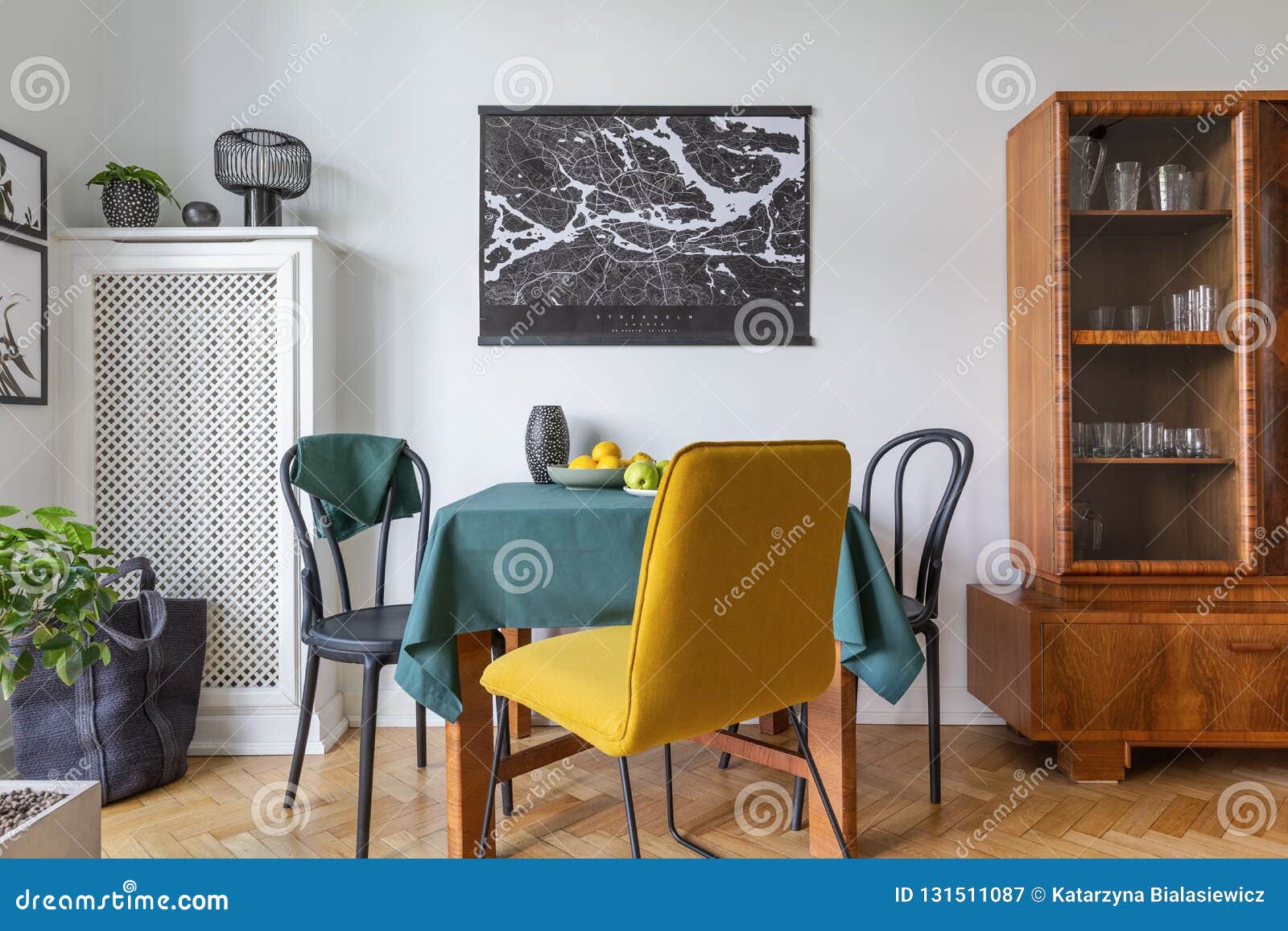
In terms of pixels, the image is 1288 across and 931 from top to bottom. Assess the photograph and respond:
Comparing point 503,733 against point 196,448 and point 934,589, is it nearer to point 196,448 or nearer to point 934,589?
point 934,589

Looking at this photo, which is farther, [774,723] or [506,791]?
[774,723]

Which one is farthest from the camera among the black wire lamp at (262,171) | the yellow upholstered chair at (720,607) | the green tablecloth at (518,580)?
the black wire lamp at (262,171)

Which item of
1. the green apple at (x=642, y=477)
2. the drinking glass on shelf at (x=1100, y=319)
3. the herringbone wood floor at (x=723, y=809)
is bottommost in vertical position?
the herringbone wood floor at (x=723, y=809)

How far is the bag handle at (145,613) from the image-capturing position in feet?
6.65

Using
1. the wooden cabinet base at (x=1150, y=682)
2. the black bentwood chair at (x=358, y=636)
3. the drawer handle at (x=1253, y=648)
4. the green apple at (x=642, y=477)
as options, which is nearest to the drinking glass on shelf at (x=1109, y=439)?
the wooden cabinet base at (x=1150, y=682)

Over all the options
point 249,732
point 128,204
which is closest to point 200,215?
point 128,204

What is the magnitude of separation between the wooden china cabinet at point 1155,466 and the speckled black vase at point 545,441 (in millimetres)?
1411

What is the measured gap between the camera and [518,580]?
1.61m

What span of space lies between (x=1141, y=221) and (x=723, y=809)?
6.87ft

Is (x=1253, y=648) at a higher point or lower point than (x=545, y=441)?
lower

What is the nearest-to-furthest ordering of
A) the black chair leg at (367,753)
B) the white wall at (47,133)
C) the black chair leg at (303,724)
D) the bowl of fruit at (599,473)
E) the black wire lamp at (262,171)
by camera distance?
the black chair leg at (367,753), the black chair leg at (303,724), the bowl of fruit at (599,473), the white wall at (47,133), the black wire lamp at (262,171)

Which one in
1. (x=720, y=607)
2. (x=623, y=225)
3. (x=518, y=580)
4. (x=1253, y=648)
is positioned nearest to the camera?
(x=720, y=607)

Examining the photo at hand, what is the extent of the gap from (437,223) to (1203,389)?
247cm

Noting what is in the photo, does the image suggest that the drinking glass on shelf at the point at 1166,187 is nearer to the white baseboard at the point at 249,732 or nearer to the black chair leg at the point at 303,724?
the black chair leg at the point at 303,724
